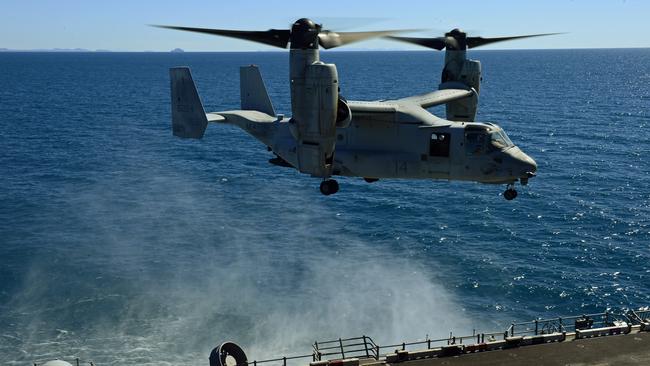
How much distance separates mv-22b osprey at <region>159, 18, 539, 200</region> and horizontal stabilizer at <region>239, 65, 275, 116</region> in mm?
157

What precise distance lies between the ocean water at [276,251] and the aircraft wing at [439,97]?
20.0 metres

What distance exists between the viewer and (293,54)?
963 inches

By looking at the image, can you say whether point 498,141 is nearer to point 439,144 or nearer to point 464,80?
point 439,144

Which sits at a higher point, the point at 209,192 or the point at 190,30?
the point at 190,30

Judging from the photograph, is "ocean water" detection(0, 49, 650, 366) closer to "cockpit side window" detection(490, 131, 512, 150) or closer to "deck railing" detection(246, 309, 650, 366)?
"deck railing" detection(246, 309, 650, 366)

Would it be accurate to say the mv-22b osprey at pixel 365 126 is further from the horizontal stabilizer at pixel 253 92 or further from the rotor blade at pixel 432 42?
the horizontal stabilizer at pixel 253 92

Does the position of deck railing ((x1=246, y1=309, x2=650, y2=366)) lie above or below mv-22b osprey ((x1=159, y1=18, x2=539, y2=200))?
below

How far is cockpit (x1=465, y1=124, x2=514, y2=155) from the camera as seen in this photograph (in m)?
27.8

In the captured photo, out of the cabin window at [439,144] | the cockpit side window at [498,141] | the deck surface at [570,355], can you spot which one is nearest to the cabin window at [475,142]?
the cockpit side window at [498,141]

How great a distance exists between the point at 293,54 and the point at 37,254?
4025 cm

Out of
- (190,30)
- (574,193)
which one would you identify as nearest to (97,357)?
(190,30)

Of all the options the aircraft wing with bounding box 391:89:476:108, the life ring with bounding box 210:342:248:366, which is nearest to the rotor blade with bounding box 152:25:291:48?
the aircraft wing with bounding box 391:89:476:108

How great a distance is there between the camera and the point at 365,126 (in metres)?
29.1

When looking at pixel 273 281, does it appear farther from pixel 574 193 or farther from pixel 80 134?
pixel 80 134
